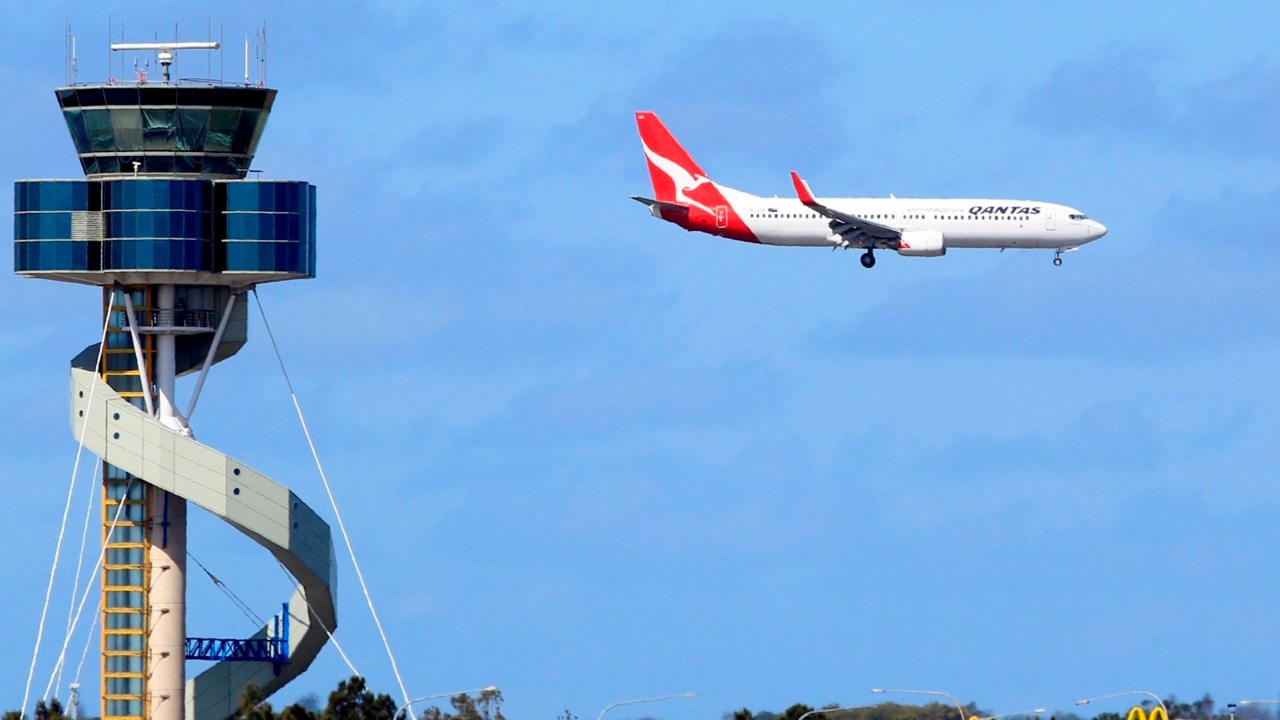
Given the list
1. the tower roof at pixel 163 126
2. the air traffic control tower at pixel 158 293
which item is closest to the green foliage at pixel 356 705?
the air traffic control tower at pixel 158 293

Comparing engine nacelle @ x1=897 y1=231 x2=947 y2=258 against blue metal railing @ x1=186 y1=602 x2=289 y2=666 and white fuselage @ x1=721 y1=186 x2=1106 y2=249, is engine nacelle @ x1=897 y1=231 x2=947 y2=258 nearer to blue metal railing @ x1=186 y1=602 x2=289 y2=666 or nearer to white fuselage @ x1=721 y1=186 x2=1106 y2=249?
white fuselage @ x1=721 y1=186 x2=1106 y2=249

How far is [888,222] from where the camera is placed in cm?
11875

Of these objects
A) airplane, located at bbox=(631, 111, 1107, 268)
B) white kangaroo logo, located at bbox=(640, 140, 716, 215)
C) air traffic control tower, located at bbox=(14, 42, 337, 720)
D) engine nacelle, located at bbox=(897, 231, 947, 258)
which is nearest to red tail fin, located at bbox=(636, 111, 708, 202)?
white kangaroo logo, located at bbox=(640, 140, 716, 215)

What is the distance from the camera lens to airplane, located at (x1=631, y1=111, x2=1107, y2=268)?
117375 millimetres

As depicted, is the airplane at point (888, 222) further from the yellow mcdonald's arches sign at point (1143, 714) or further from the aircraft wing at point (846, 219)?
the yellow mcdonald's arches sign at point (1143, 714)

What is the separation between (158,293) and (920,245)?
1698 inches

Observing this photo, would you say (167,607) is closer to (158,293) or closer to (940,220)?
(158,293)

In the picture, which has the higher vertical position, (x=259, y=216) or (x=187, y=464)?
(x=259, y=216)

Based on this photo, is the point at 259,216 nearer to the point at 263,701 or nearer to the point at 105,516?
the point at 105,516

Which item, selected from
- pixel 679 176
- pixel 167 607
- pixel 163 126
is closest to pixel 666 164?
pixel 679 176

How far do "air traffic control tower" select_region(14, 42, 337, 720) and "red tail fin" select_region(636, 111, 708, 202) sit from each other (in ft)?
108

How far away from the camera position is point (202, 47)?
9988cm

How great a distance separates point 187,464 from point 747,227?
37.1 m

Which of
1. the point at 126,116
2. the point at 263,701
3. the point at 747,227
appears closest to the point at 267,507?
the point at 263,701
